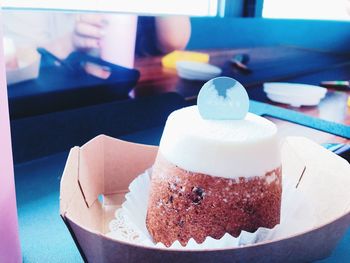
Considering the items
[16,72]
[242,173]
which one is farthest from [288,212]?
[16,72]

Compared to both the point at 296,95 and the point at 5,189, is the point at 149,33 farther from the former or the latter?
the point at 5,189

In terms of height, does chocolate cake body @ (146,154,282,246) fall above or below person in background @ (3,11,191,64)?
below

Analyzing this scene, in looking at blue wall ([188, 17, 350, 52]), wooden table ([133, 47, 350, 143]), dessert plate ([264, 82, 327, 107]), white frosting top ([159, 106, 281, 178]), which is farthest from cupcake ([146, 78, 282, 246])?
blue wall ([188, 17, 350, 52])

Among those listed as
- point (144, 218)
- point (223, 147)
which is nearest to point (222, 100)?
point (223, 147)

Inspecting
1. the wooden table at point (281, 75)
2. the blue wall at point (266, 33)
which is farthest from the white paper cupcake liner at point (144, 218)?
the blue wall at point (266, 33)

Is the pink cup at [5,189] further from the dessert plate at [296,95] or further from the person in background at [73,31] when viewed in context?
A: the dessert plate at [296,95]

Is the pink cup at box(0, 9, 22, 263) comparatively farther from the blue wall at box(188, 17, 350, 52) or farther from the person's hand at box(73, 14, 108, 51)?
the blue wall at box(188, 17, 350, 52)
